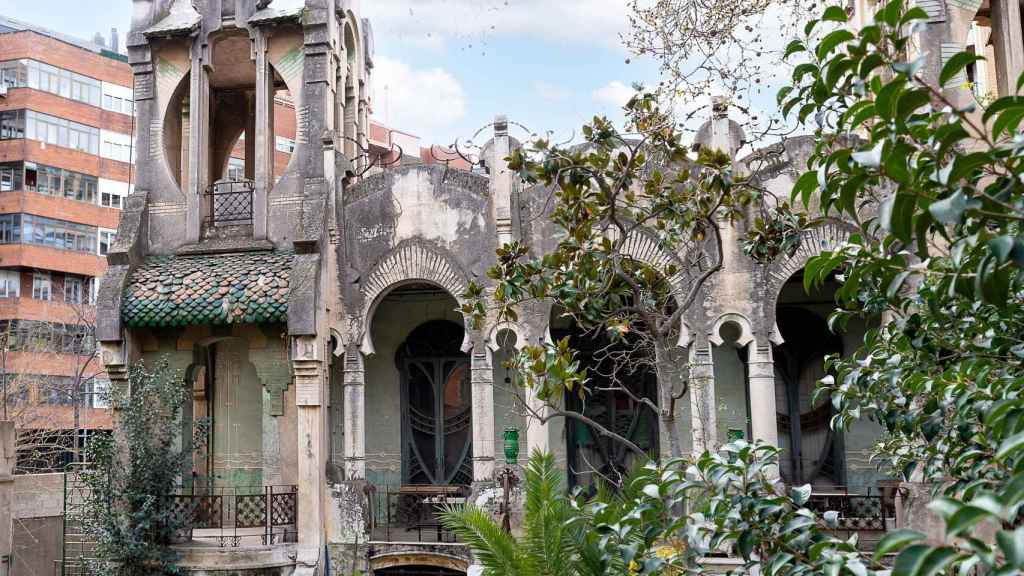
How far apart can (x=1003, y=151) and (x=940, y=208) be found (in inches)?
18.7

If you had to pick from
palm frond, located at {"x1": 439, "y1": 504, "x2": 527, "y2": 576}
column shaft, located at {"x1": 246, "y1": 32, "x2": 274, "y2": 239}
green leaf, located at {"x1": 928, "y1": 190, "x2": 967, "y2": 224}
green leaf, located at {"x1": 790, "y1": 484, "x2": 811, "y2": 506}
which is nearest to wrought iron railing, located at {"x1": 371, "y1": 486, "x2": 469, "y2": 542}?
column shaft, located at {"x1": 246, "y1": 32, "x2": 274, "y2": 239}

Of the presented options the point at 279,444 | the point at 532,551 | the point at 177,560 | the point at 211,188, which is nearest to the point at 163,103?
the point at 211,188

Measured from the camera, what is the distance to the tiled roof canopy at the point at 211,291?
1532 centimetres

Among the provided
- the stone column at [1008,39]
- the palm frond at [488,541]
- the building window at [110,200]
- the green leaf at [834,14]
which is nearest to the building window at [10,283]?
the building window at [110,200]

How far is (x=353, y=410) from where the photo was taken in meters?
16.2

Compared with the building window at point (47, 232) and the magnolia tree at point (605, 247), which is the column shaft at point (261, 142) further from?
the building window at point (47, 232)

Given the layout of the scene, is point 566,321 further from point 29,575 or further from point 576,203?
point 29,575

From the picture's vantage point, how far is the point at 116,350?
15.9 m

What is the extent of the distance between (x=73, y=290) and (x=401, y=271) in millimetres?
29062

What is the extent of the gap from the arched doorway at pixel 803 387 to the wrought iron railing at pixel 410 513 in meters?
5.88

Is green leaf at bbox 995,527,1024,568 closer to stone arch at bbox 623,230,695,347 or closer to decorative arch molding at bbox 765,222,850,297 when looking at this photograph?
stone arch at bbox 623,230,695,347

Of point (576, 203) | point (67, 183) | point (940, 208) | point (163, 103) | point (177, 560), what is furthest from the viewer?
point (67, 183)

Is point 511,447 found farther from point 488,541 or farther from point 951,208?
point 951,208

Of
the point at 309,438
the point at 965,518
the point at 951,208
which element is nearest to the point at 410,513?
the point at 309,438
